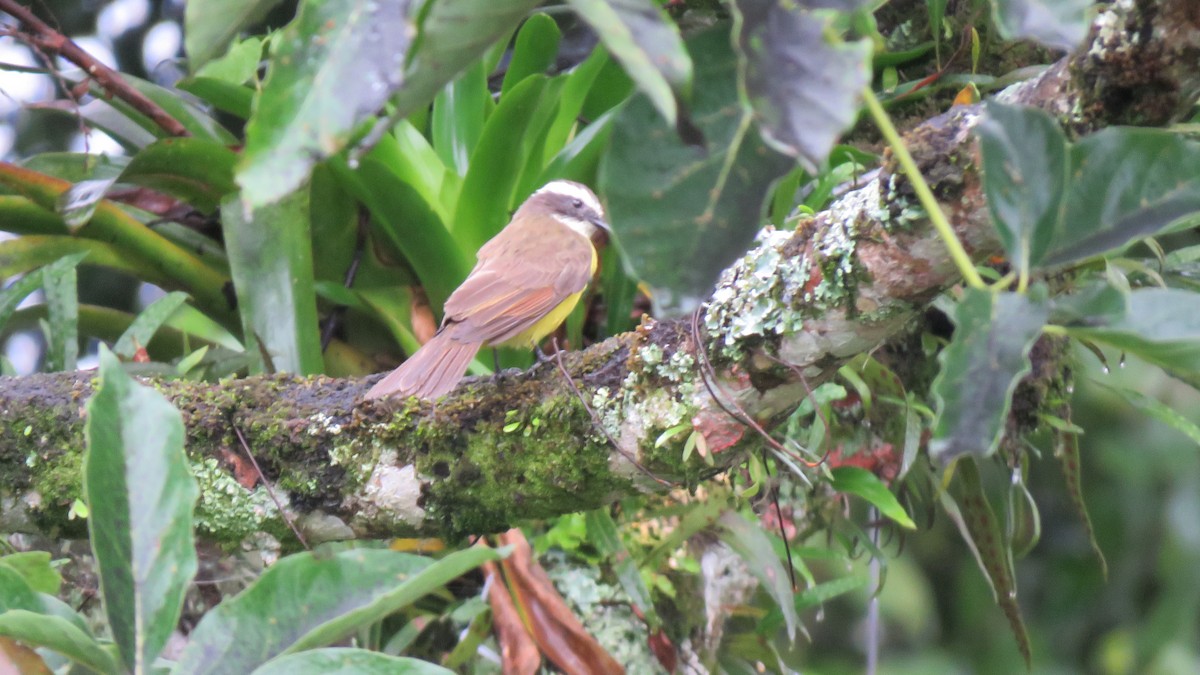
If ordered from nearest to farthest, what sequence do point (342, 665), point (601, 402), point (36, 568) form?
point (342, 665), point (36, 568), point (601, 402)

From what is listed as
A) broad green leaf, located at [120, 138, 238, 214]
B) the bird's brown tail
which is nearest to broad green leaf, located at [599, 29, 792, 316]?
the bird's brown tail

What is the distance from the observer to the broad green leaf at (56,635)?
0.69 meters

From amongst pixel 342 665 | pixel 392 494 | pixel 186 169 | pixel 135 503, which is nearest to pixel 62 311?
pixel 186 169

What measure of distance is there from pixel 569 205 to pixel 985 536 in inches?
40.8

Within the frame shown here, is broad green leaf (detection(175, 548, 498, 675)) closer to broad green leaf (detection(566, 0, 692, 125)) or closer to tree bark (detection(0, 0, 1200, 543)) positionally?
broad green leaf (detection(566, 0, 692, 125))

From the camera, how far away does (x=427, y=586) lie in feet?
2.21

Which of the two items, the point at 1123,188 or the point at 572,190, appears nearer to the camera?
the point at 1123,188

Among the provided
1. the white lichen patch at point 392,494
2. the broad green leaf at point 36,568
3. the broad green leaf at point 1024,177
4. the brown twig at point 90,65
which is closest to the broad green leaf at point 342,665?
the broad green leaf at point 1024,177

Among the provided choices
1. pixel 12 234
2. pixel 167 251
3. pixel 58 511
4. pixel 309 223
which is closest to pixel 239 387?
pixel 58 511

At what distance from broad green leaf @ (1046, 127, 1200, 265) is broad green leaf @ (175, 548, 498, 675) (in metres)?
0.44

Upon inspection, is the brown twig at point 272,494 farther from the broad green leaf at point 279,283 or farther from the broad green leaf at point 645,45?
the broad green leaf at point 645,45

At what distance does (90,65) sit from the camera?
205 centimetres

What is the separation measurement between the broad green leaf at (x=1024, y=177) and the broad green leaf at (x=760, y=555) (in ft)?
4.06

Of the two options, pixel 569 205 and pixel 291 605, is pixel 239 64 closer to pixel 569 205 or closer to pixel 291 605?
pixel 569 205
